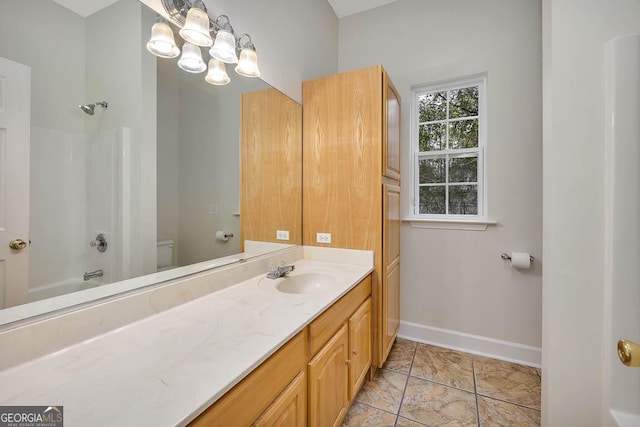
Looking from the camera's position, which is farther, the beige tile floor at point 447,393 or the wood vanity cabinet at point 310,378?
the beige tile floor at point 447,393

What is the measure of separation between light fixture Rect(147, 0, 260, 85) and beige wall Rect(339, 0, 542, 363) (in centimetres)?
158

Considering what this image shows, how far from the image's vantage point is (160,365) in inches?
26.7

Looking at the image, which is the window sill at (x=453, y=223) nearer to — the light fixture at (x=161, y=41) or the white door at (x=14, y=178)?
the light fixture at (x=161, y=41)

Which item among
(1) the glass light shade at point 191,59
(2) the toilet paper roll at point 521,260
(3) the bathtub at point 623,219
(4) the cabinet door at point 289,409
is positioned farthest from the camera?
(2) the toilet paper roll at point 521,260

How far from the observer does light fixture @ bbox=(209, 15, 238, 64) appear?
1.26 m

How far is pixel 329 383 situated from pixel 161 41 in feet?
5.43

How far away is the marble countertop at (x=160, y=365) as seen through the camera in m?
0.54

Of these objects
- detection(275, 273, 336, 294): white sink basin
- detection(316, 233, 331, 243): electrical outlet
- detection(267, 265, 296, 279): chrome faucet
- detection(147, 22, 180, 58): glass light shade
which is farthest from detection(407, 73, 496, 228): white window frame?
detection(147, 22, 180, 58): glass light shade

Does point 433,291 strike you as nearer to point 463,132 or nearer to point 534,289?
point 534,289

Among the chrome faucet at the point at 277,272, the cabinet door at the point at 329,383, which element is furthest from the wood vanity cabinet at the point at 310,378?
the chrome faucet at the point at 277,272

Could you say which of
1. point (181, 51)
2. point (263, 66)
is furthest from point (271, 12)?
point (181, 51)

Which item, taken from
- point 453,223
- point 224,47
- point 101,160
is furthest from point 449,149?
point 101,160

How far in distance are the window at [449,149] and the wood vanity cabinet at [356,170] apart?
472 millimetres

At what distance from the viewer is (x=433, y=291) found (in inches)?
92.4
